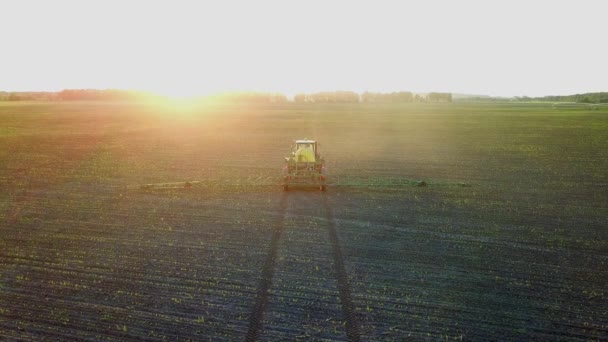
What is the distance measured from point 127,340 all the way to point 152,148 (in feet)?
101

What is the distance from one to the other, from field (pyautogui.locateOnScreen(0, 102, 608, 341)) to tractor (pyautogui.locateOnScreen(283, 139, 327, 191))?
0.72 meters

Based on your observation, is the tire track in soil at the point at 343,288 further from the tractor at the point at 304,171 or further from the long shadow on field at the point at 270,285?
the tractor at the point at 304,171

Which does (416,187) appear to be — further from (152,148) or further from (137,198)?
(152,148)

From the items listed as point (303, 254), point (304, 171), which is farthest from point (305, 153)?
point (303, 254)

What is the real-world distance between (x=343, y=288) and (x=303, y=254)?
8.18 feet

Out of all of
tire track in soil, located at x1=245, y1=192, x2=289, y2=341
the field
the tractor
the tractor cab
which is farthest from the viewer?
the tractor cab

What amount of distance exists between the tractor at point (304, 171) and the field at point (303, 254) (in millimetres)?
721

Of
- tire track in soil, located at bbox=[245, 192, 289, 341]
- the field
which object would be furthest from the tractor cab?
tire track in soil, located at bbox=[245, 192, 289, 341]

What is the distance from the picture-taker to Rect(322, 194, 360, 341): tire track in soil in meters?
10.2

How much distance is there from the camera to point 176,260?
45.6 feet

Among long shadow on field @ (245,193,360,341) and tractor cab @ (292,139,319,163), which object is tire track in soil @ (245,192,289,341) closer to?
long shadow on field @ (245,193,360,341)

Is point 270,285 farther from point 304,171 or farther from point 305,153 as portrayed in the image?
point 305,153

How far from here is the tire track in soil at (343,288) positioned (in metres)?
10.2

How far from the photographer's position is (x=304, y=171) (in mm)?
22984
